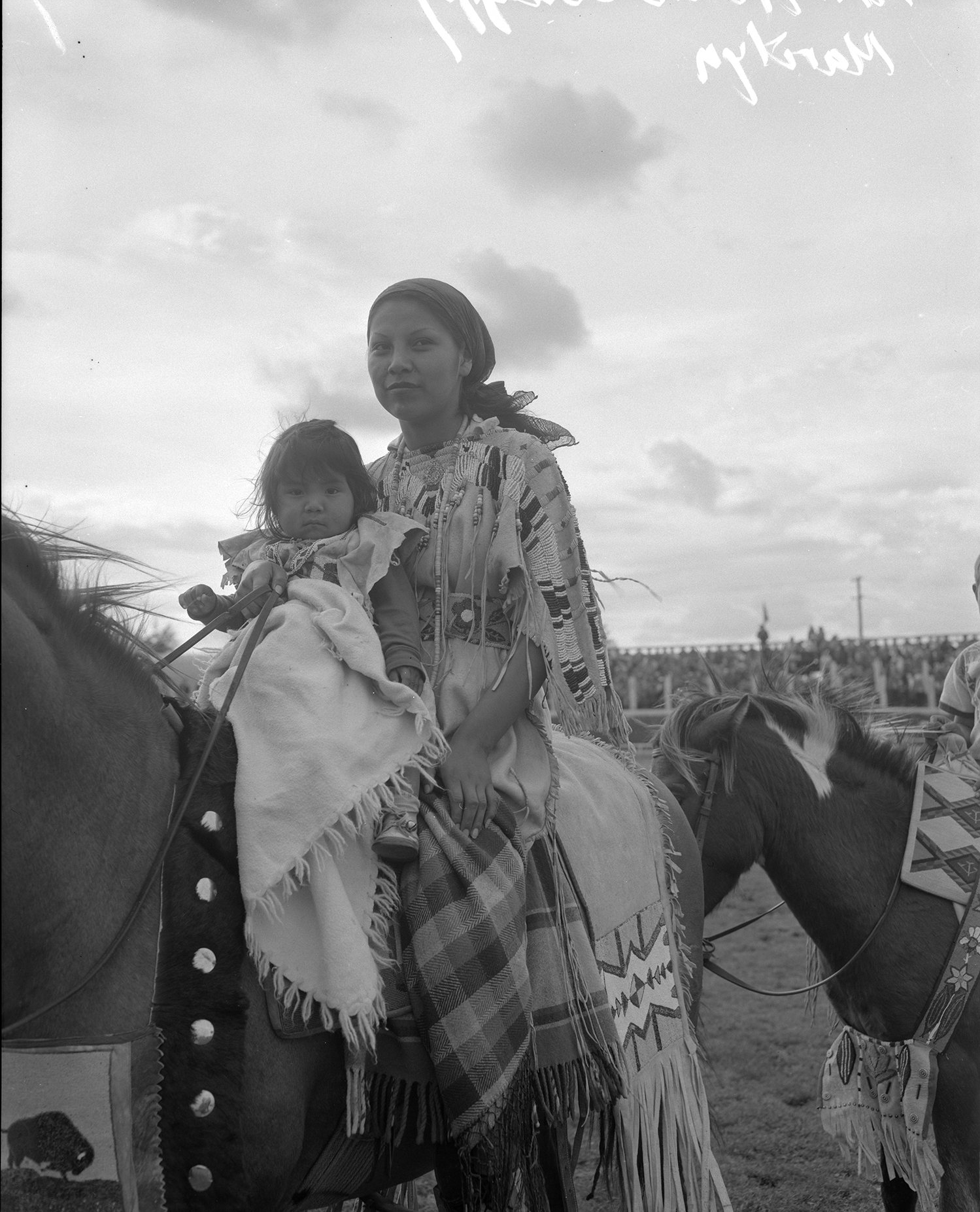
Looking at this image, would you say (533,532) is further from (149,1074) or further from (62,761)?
(149,1074)

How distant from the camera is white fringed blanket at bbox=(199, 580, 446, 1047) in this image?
2.04 m

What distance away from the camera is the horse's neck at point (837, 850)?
3.90 meters

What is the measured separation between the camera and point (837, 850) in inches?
155

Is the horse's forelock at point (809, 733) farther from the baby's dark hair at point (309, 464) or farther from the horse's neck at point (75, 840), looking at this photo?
the horse's neck at point (75, 840)

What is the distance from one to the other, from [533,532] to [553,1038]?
129 centimetres

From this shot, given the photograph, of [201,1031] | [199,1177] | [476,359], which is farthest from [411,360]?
[199,1177]

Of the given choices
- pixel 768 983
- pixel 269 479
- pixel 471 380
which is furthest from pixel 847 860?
pixel 768 983

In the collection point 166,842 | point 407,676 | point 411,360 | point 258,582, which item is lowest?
point 166,842

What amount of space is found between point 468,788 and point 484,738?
156mm

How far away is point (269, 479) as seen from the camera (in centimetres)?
265

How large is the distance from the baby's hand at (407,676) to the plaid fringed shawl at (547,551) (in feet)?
1.27

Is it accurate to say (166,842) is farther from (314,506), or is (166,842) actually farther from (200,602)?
(314,506)

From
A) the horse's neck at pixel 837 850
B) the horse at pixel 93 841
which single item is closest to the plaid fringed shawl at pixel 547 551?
the horse at pixel 93 841

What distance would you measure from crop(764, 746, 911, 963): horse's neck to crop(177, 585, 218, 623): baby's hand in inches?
96.5
